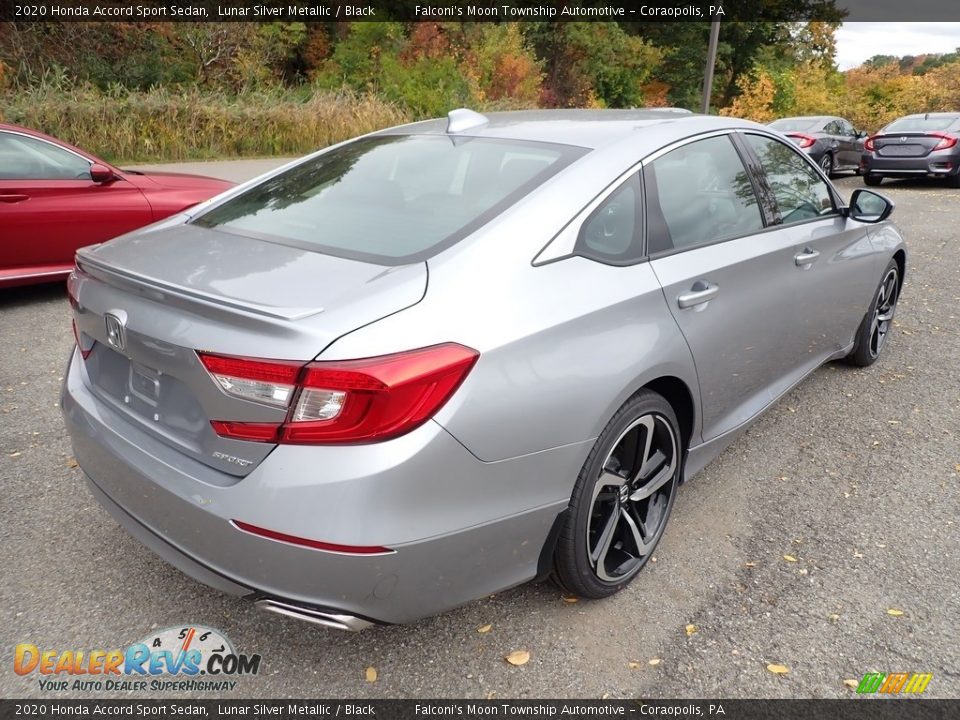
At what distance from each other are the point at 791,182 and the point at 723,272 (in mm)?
1095

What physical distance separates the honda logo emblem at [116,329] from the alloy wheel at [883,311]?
4.20m

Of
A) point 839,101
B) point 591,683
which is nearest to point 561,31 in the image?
point 839,101

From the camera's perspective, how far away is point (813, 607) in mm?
2531

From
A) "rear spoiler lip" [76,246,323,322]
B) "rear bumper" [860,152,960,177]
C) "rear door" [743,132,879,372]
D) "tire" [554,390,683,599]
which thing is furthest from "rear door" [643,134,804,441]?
"rear bumper" [860,152,960,177]

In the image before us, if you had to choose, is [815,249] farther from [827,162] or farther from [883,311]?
[827,162]

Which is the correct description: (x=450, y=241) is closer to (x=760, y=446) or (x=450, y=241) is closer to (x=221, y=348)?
(x=221, y=348)

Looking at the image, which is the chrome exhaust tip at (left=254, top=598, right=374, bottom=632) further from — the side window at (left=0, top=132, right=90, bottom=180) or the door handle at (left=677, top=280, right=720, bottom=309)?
the side window at (left=0, top=132, right=90, bottom=180)

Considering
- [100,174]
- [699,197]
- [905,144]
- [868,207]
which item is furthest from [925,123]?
[100,174]

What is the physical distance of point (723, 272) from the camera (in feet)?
9.20

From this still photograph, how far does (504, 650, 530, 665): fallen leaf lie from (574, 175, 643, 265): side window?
1230mm

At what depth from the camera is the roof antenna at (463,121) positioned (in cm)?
299

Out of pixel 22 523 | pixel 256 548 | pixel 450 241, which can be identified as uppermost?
pixel 450 241

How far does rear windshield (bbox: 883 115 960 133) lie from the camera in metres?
13.9

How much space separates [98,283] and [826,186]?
3423mm
